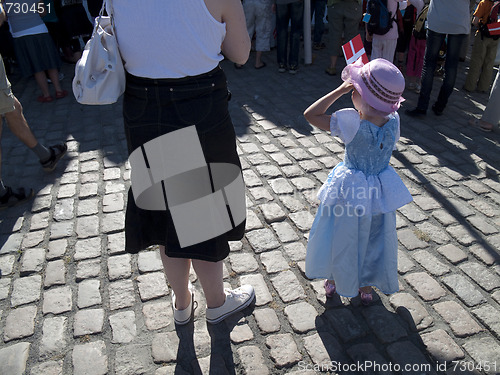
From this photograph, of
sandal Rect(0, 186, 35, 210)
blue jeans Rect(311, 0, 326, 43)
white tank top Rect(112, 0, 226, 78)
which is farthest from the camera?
blue jeans Rect(311, 0, 326, 43)

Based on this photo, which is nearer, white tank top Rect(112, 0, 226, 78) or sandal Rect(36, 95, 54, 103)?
white tank top Rect(112, 0, 226, 78)

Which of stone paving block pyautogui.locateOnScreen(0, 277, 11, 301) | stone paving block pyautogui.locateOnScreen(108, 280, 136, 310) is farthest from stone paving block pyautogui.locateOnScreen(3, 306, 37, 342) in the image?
stone paving block pyautogui.locateOnScreen(108, 280, 136, 310)

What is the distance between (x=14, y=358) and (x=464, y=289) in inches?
110

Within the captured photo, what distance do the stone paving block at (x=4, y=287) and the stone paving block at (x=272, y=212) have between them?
75.6 inches

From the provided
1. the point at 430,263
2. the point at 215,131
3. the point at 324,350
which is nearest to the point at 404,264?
the point at 430,263

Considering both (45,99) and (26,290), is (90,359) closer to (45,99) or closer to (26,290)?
(26,290)

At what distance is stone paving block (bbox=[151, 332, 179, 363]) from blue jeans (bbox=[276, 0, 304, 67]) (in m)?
5.52

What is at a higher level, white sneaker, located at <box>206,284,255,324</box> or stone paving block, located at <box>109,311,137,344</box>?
white sneaker, located at <box>206,284,255,324</box>

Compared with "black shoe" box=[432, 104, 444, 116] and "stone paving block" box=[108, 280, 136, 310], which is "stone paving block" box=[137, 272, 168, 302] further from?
"black shoe" box=[432, 104, 444, 116]

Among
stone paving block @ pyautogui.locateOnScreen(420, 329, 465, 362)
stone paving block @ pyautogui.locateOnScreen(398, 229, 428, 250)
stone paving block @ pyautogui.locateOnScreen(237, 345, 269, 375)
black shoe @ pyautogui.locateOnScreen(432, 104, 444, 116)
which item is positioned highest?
stone paving block @ pyautogui.locateOnScreen(237, 345, 269, 375)

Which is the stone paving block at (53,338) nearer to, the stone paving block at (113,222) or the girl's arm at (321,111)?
the stone paving block at (113,222)

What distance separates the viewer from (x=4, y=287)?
291 centimetres

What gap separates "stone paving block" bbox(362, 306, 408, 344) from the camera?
253cm

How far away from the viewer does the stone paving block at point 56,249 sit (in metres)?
3.18
